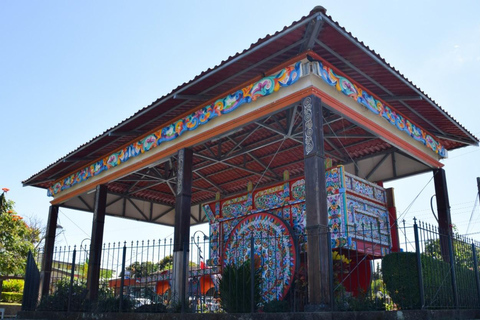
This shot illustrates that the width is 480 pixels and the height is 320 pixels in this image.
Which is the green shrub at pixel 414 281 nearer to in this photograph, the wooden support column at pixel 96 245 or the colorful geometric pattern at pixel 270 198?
the colorful geometric pattern at pixel 270 198

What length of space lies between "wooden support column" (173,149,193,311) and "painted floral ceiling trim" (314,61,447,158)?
13.0ft

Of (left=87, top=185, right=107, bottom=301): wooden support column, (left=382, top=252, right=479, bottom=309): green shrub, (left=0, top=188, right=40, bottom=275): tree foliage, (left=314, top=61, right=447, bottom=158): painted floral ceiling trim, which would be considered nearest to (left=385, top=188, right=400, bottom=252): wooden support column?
(left=314, top=61, right=447, bottom=158): painted floral ceiling trim

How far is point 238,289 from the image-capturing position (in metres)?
8.01

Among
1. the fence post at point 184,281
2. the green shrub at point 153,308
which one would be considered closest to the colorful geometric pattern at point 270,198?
the fence post at point 184,281

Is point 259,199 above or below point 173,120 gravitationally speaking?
below

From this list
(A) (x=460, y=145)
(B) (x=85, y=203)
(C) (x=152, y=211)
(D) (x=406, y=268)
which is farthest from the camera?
(C) (x=152, y=211)

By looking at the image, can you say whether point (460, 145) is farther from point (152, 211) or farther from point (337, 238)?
point (152, 211)

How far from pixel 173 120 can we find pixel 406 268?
21.9 ft

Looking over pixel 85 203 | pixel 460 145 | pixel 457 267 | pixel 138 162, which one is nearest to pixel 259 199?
pixel 138 162

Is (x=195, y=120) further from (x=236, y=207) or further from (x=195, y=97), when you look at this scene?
(x=236, y=207)

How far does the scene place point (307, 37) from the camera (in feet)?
27.3

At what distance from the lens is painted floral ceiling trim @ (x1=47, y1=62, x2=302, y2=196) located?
9055 mm

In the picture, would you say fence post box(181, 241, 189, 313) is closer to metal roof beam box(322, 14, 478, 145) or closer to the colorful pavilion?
the colorful pavilion

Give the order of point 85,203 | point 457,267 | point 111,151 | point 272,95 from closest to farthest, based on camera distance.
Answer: point 457,267 → point 272,95 → point 111,151 → point 85,203
